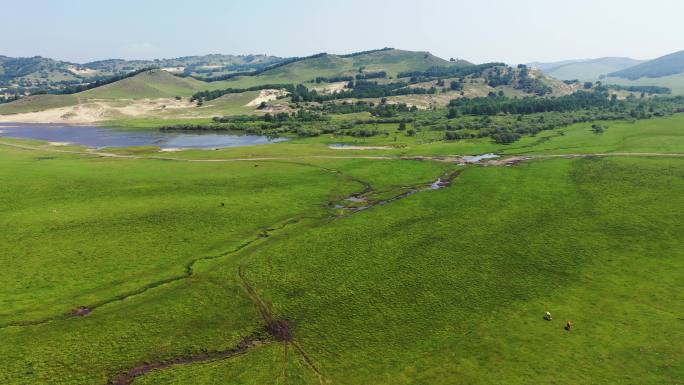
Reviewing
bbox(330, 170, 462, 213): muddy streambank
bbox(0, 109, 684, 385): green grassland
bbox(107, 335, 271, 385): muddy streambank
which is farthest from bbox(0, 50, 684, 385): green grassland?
bbox(330, 170, 462, 213): muddy streambank

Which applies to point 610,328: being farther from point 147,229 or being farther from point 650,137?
point 650,137

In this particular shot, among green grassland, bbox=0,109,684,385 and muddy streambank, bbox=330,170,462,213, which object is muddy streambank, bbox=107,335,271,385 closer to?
green grassland, bbox=0,109,684,385

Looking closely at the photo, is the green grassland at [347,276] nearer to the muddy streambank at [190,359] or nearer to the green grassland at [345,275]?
the green grassland at [345,275]

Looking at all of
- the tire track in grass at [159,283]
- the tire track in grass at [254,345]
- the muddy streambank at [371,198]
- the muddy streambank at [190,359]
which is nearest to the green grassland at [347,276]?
the tire track in grass at [159,283]

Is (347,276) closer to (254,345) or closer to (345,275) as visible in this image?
(345,275)

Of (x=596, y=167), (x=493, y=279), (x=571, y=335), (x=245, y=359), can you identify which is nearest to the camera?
(x=245, y=359)

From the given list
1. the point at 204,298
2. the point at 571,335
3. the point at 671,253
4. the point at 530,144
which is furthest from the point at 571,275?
→ the point at 530,144

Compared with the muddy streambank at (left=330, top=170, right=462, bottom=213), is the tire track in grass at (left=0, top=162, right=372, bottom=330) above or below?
below

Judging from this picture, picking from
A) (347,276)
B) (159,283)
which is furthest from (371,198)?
(159,283)
